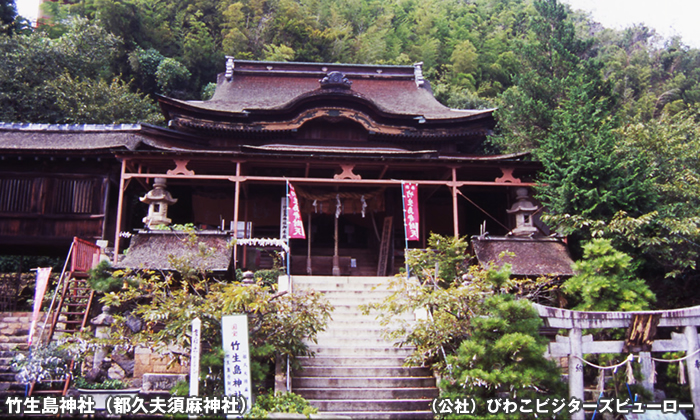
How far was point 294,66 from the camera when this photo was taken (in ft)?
70.0

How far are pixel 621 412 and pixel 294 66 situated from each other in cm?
1789

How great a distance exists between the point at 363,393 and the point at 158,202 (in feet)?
25.8

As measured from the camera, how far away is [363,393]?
26.0 ft

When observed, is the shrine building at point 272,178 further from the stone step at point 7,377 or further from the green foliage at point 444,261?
the stone step at point 7,377

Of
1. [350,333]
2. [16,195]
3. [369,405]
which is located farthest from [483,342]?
[16,195]

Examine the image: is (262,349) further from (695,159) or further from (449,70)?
(449,70)

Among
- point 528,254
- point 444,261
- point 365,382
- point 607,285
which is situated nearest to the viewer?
point 365,382

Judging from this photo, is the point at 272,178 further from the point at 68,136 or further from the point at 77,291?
the point at 68,136

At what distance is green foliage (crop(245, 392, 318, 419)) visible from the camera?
22.2 feet

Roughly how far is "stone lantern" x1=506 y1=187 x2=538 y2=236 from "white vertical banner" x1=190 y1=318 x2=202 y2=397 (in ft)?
31.0

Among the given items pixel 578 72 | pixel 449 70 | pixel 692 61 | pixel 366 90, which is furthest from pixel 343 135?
pixel 692 61

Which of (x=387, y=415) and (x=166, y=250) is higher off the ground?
(x=166, y=250)

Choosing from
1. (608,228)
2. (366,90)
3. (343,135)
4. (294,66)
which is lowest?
(608,228)

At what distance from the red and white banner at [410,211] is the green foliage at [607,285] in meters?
4.42
